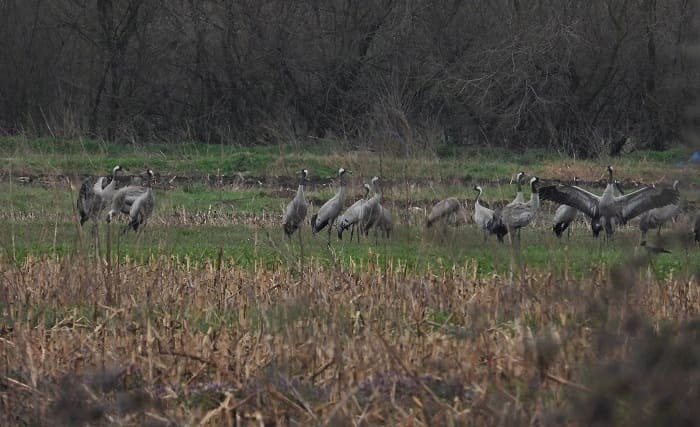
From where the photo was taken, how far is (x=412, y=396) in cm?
529

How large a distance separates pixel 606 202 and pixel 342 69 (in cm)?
1641

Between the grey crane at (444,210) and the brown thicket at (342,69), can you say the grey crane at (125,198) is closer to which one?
the grey crane at (444,210)

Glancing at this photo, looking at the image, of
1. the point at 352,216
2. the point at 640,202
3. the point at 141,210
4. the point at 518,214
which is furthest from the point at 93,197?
the point at 640,202

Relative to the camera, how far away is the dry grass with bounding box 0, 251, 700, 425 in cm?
371

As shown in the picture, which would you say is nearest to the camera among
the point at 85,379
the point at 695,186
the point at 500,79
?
the point at 695,186

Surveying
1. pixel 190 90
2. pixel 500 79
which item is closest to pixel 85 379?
pixel 500 79

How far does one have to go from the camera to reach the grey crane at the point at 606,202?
14266 millimetres

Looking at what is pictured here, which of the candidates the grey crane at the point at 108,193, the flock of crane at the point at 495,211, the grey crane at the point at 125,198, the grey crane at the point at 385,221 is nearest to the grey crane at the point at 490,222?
the flock of crane at the point at 495,211

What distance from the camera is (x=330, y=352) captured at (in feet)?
19.6

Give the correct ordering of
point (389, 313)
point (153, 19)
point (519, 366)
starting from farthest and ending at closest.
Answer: point (153, 19)
point (389, 313)
point (519, 366)

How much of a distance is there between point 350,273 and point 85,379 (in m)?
4.50

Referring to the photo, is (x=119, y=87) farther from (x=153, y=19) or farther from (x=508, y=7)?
(x=508, y=7)

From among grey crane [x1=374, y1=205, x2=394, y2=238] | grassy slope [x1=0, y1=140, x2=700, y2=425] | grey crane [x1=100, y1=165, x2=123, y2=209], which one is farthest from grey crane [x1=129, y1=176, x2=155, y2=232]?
grassy slope [x1=0, y1=140, x2=700, y2=425]

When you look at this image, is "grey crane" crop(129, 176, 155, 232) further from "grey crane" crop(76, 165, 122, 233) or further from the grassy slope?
the grassy slope
